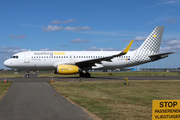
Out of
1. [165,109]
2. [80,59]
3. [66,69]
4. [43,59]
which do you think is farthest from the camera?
[80,59]

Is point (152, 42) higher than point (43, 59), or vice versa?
point (152, 42)

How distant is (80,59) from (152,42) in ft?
39.7

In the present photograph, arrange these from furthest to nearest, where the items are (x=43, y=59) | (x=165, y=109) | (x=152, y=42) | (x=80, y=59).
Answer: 1. (x=152, y=42)
2. (x=80, y=59)
3. (x=43, y=59)
4. (x=165, y=109)

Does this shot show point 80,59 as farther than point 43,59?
Yes

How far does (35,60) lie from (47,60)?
1753 millimetres

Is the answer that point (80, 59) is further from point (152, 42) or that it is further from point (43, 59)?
point (152, 42)

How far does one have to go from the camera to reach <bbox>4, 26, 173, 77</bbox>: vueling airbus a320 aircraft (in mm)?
31809

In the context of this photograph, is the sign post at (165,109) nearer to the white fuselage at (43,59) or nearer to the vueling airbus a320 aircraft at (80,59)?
the vueling airbus a320 aircraft at (80,59)

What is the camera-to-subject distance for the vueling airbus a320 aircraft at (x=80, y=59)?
3181cm

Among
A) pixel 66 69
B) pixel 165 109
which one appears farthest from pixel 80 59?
pixel 165 109

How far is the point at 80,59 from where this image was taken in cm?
3312

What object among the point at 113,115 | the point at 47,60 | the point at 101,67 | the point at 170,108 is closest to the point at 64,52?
the point at 47,60

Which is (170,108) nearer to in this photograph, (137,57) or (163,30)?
(137,57)

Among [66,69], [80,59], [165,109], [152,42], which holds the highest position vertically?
[152,42]
